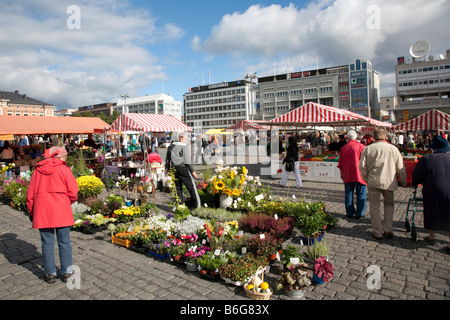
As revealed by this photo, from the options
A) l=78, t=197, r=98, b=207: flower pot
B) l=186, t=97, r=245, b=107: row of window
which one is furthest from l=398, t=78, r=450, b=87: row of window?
l=78, t=197, r=98, b=207: flower pot

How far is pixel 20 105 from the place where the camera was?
9344 centimetres

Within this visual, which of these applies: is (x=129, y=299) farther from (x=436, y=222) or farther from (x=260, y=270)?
(x=436, y=222)

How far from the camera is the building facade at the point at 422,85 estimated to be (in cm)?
8950

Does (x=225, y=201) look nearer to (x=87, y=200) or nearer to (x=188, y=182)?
(x=188, y=182)

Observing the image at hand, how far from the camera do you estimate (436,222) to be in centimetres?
486

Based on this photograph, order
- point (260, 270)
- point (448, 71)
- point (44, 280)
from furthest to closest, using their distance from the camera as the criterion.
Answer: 1. point (448, 71)
2. point (44, 280)
3. point (260, 270)

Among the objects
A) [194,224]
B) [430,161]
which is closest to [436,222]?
[430,161]

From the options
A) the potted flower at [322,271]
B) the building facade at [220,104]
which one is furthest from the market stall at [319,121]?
the building facade at [220,104]

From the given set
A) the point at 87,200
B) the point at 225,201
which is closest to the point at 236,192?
the point at 225,201

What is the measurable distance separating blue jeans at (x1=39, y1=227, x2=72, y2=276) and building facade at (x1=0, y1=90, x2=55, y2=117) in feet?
324

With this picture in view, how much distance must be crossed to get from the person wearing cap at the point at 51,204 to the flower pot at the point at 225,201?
3880 mm

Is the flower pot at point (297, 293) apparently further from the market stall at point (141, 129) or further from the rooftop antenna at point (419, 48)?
the rooftop antenna at point (419, 48)

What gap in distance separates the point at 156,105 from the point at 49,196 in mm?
163329
